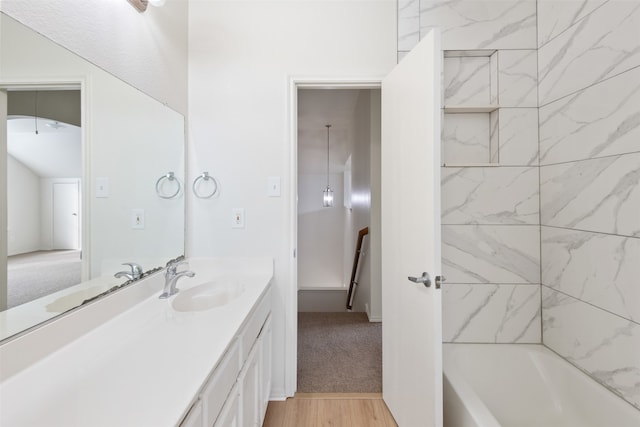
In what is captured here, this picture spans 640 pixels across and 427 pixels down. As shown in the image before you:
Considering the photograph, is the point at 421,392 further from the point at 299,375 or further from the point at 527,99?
the point at 527,99

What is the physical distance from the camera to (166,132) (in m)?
1.56

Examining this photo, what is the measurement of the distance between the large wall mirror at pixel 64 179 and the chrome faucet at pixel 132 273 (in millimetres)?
15

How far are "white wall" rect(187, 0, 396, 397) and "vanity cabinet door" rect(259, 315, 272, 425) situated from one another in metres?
0.17

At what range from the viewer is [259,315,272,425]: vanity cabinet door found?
4.71 ft

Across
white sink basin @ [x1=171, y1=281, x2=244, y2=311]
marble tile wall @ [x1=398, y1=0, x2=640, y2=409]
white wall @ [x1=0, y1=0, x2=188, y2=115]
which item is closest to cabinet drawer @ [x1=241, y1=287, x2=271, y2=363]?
white sink basin @ [x1=171, y1=281, x2=244, y2=311]

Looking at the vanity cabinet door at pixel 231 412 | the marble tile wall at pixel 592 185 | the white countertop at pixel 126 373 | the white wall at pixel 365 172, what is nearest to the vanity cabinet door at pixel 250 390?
the vanity cabinet door at pixel 231 412

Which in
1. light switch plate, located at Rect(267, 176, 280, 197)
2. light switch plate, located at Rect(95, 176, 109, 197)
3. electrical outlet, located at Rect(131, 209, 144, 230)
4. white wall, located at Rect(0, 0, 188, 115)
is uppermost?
white wall, located at Rect(0, 0, 188, 115)

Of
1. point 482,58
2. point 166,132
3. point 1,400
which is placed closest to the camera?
point 1,400

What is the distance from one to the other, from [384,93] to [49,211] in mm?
1694

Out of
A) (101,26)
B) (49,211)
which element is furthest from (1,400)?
(101,26)

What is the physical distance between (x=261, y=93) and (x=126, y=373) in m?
1.60

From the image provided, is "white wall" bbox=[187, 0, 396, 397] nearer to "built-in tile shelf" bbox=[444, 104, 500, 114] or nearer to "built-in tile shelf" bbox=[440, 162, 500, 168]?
"built-in tile shelf" bbox=[444, 104, 500, 114]

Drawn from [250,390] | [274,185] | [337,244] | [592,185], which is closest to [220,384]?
[250,390]

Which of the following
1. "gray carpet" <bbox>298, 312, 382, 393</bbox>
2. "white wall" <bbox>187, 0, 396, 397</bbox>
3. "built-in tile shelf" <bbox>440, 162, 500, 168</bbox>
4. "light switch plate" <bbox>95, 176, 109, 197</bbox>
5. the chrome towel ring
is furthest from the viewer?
"gray carpet" <bbox>298, 312, 382, 393</bbox>
